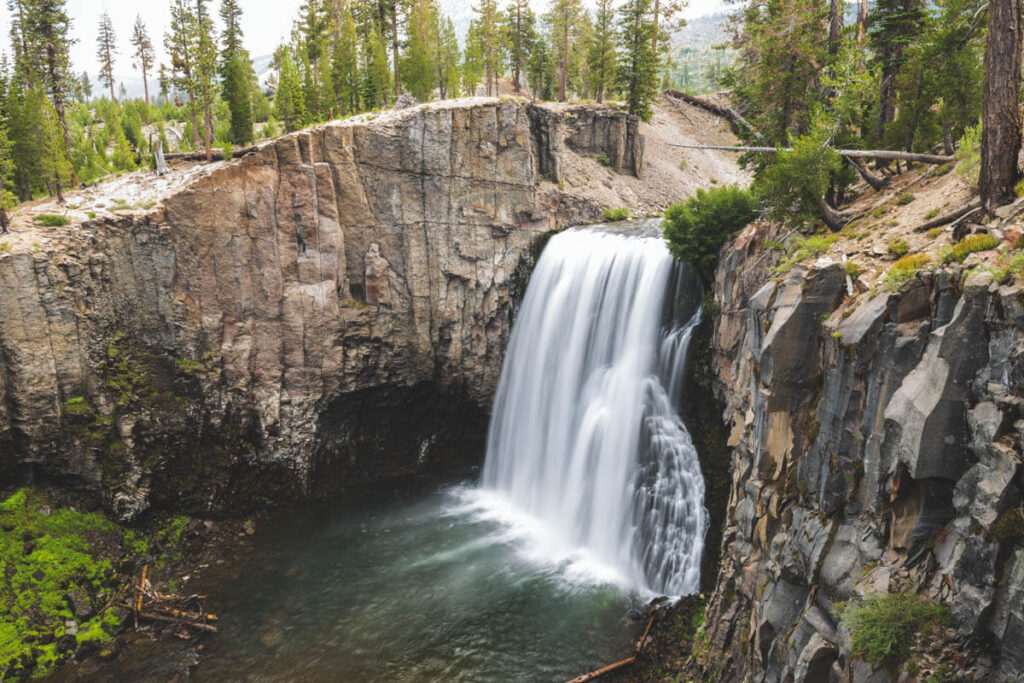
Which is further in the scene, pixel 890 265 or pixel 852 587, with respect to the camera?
pixel 890 265

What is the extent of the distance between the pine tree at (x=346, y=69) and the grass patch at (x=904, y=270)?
34046 mm

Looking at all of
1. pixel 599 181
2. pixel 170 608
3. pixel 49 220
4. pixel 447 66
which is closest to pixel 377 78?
pixel 447 66

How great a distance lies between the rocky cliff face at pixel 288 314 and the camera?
64.4 ft

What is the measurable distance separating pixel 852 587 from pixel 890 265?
5045 mm

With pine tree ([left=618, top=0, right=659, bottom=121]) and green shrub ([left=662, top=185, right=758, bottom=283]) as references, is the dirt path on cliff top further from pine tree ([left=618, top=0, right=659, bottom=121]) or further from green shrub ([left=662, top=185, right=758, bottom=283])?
green shrub ([left=662, top=185, right=758, bottom=283])

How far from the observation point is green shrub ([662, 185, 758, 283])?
17125mm

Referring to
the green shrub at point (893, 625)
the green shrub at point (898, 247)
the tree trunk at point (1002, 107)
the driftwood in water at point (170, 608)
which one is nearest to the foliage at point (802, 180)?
the green shrub at point (898, 247)

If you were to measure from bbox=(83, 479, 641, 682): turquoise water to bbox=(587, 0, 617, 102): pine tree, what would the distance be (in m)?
28.3

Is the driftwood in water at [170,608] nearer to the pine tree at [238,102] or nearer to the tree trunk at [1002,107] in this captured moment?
the tree trunk at [1002,107]

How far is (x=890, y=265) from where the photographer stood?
381 inches

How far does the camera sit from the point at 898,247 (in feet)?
32.4

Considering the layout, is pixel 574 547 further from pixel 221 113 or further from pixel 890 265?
pixel 221 113

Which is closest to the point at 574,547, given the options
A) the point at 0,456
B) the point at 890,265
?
the point at 890,265

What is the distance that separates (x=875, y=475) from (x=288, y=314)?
67.9 feet
